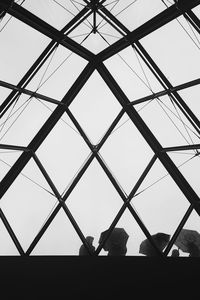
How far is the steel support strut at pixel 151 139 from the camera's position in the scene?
11602mm

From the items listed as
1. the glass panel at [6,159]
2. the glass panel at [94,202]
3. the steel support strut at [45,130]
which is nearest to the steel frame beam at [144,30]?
the steel support strut at [45,130]

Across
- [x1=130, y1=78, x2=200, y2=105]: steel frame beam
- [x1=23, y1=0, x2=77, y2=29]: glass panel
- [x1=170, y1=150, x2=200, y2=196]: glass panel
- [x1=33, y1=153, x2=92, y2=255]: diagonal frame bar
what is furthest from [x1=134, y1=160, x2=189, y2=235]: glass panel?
[x1=23, y1=0, x2=77, y2=29]: glass panel

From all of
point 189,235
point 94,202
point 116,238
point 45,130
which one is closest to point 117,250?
point 116,238

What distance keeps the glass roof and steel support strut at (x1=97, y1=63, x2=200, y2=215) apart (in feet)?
0.13

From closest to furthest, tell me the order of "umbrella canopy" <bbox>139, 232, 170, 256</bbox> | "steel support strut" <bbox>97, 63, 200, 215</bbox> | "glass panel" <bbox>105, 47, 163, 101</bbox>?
"glass panel" <bbox>105, 47, 163, 101</bbox> → "steel support strut" <bbox>97, 63, 200, 215</bbox> → "umbrella canopy" <bbox>139, 232, 170, 256</bbox>

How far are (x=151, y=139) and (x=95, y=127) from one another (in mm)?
2402

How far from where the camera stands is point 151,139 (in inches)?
471

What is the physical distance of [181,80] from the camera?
986 centimetres

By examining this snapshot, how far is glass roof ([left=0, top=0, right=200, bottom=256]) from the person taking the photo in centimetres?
970

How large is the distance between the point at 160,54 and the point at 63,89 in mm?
4053

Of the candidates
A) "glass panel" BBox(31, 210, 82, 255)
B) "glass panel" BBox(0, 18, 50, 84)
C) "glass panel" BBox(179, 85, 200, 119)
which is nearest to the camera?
"glass panel" BBox(0, 18, 50, 84)

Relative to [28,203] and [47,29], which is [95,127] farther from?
[47,29]

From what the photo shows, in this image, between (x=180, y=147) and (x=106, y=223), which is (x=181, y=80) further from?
(x=106, y=223)

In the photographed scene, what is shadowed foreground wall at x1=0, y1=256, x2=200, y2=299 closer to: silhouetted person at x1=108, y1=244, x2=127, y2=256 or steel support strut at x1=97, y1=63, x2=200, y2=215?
steel support strut at x1=97, y1=63, x2=200, y2=215
